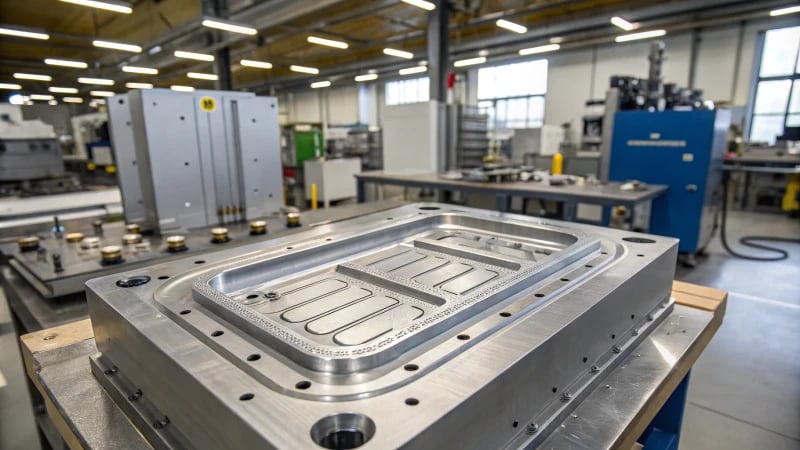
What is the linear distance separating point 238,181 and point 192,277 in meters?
1.02

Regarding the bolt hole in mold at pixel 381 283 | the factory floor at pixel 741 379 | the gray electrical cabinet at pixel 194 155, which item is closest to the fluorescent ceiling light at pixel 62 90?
the gray electrical cabinet at pixel 194 155

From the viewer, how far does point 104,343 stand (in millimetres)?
667

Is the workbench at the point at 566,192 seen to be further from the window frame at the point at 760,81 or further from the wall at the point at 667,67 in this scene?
the window frame at the point at 760,81

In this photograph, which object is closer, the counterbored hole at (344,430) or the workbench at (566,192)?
the counterbored hole at (344,430)

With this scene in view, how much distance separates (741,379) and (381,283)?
2192 millimetres

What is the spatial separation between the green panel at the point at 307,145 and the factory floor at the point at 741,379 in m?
5.59

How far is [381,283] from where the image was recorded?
2.56 ft

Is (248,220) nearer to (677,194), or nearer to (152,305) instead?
(152,305)

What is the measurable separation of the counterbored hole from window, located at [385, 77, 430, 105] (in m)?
10.3

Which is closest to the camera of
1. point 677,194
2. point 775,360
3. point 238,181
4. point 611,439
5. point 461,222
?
point 611,439

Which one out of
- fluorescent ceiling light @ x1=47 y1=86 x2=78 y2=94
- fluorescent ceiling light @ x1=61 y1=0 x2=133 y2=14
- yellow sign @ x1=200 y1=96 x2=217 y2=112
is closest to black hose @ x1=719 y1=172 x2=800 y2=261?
→ yellow sign @ x1=200 y1=96 x2=217 y2=112

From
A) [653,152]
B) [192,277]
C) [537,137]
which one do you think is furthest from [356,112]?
[192,277]

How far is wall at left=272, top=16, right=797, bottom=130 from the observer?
6.24 meters

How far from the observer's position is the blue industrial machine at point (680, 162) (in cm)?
332
